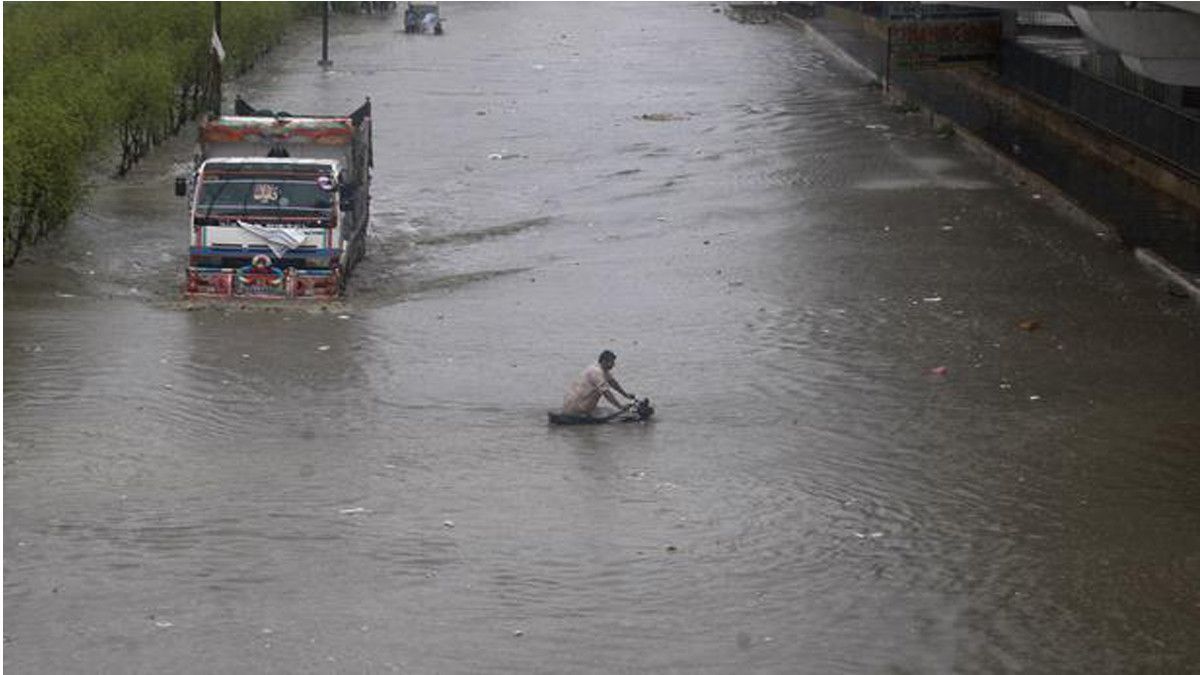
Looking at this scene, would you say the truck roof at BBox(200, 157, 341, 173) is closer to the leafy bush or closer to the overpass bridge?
the leafy bush

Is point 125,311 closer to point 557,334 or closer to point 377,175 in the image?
point 557,334

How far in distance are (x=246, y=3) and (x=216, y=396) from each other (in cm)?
3874

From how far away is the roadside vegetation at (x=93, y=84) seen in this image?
27594 mm

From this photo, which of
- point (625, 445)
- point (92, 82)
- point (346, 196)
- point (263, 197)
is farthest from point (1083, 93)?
point (625, 445)

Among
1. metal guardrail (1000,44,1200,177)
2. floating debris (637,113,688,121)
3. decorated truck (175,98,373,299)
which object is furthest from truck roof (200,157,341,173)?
floating debris (637,113,688,121)

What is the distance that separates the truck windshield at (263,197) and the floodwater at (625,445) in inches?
48.9

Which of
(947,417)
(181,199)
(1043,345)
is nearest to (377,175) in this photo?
(181,199)

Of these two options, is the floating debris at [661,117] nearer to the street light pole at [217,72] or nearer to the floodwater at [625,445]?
the street light pole at [217,72]

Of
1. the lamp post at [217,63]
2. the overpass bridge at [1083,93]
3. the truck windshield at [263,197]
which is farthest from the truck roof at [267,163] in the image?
the lamp post at [217,63]

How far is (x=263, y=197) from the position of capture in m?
25.2

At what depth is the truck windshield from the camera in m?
25.0

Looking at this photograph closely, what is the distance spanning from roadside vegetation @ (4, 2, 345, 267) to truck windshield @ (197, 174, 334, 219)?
2.63 meters

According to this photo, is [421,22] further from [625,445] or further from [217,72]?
[625,445]

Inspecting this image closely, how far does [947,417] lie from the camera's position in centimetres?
1975
